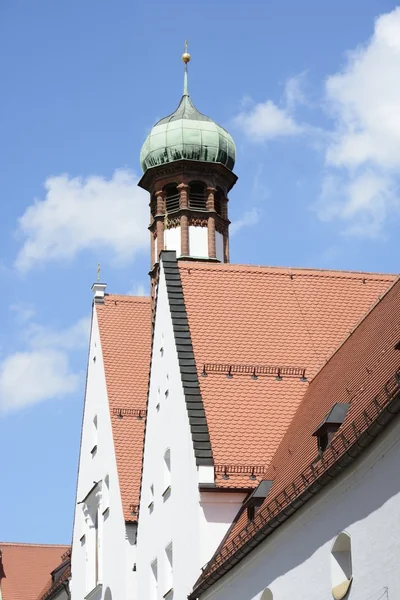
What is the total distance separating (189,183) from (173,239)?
109 inches

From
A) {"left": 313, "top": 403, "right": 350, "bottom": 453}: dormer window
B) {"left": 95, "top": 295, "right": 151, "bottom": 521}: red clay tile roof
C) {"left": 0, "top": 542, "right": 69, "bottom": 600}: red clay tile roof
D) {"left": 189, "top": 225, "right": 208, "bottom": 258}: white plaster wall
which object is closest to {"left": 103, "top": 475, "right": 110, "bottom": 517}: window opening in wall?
{"left": 95, "top": 295, "right": 151, "bottom": 521}: red clay tile roof

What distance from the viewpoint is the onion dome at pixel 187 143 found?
2010 inches

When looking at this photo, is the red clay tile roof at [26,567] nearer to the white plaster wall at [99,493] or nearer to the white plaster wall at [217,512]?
the white plaster wall at [99,493]

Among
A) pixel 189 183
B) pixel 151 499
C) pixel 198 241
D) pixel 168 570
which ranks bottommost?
pixel 168 570

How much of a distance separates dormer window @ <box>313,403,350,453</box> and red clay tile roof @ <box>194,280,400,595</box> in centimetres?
14

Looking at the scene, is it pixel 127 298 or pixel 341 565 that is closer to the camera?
pixel 341 565

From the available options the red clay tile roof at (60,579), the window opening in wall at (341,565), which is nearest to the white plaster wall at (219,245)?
the red clay tile roof at (60,579)

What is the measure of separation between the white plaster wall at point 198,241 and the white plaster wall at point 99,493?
7259 mm

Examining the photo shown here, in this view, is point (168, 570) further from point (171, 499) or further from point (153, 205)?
point (153, 205)

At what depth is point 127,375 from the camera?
39.0 m

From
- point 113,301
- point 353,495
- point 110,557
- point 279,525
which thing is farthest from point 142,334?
point 353,495

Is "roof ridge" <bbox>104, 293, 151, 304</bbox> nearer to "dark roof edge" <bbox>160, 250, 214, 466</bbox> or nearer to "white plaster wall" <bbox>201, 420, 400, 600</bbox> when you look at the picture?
"dark roof edge" <bbox>160, 250, 214, 466</bbox>

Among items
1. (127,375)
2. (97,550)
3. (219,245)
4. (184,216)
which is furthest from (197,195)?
(97,550)

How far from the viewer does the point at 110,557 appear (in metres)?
36.2
